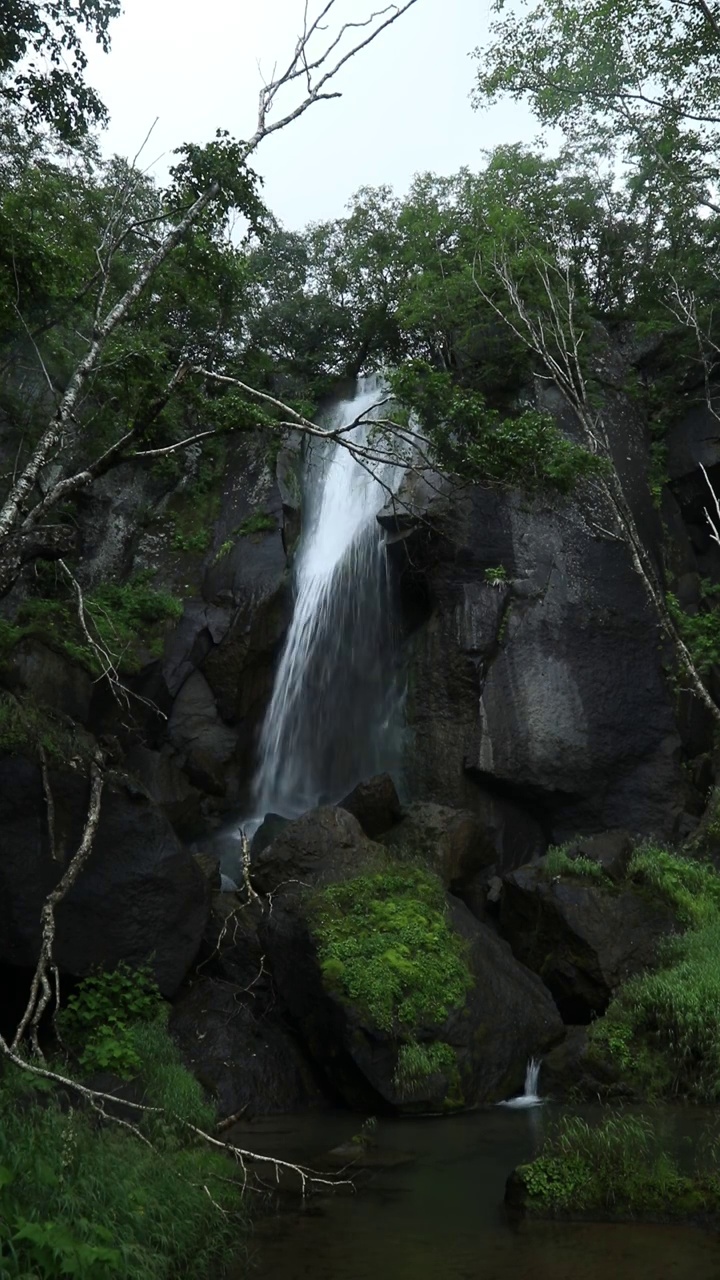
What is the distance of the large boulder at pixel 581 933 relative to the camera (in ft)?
36.9

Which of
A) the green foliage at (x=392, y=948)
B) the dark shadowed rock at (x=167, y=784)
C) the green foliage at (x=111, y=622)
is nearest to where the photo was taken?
the green foliage at (x=392, y=948)

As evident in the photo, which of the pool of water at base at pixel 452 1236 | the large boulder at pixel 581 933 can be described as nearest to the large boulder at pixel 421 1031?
the large boulder at pixel 581 933

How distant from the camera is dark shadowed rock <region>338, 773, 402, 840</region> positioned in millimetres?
13961

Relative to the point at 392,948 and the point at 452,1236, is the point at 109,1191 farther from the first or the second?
the point at 392,948

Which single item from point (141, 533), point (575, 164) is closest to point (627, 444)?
point (575, 164)

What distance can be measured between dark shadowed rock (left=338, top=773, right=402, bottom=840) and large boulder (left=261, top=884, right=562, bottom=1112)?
122 inches

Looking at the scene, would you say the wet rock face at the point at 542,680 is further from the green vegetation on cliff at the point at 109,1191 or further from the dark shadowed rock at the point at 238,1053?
the green vegetation on cliff at the point at 109,1191

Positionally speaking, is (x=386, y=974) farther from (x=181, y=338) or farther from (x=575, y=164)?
(x=575, y=164)

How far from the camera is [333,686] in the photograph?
55.9ft

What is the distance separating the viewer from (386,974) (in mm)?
9828

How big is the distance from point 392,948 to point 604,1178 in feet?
12.4

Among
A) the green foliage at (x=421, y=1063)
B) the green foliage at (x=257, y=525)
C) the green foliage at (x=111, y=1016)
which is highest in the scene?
the green foliage at (x=257, y=525)

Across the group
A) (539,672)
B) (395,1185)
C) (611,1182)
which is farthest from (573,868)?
(611,1182)

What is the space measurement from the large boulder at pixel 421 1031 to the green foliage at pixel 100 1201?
2513 millimetres
